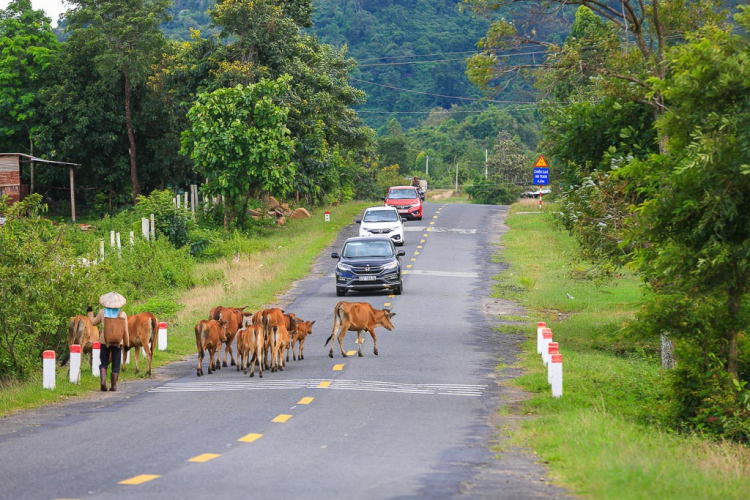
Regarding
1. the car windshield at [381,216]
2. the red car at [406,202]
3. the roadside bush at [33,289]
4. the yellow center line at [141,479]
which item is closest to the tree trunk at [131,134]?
the red car at [406,202]

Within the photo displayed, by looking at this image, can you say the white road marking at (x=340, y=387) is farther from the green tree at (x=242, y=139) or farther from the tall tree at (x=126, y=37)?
the tall tree at (x=126, y=37)

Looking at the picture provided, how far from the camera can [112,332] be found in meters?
16.6

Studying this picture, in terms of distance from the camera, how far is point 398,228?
4250 cm

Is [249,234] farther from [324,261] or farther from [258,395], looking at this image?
[258,395]

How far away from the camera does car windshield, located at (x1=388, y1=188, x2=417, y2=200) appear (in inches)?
2239

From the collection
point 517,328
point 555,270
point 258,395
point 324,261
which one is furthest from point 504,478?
point 324,261

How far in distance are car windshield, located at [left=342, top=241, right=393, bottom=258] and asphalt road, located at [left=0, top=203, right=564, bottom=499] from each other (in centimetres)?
768

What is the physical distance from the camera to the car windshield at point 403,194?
187 feet

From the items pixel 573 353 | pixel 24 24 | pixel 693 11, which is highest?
pixel 24 24

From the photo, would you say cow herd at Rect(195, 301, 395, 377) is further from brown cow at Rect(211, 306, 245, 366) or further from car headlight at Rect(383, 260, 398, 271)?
car headlight at Rect(383, 260, 398, 271)

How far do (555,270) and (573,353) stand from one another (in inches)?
637

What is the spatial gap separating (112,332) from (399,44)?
12835 cm

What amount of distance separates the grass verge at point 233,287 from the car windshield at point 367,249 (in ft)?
9.10

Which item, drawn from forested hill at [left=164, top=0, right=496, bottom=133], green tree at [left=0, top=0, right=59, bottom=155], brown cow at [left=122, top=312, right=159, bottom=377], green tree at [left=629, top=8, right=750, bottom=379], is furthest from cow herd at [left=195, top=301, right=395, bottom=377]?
forested hill at [left=164, top=0, right=496, bottom=133]
